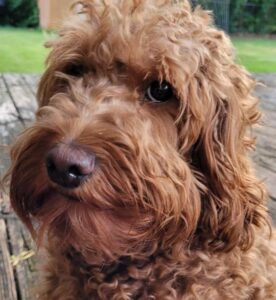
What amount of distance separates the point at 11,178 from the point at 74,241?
0.98 feet

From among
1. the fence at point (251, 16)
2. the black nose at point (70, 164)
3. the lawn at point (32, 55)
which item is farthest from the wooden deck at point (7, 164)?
the fence at point (251, 16)

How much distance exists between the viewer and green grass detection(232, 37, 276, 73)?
13106mm

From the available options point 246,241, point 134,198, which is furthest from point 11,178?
point 246,241

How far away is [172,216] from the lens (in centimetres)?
218

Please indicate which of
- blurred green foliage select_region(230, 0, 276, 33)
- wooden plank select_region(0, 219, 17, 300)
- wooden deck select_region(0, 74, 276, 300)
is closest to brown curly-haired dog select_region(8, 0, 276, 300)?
wooden plank select_region(0, 219, 17, 300)

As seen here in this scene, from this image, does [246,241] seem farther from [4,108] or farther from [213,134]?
[4,108]

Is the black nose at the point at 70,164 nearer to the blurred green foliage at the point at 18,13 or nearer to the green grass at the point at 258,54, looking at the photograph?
the green grass at the point at 258,54

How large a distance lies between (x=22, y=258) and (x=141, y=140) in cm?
159

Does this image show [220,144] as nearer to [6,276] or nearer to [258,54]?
[6,276]

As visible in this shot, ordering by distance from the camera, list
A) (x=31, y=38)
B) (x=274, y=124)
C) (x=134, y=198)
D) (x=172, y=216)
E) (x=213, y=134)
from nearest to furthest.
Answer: (x=134, y=198)
(x=172, y=216)
(x=213, y=134)
(x=274, y=124)
(x=31, y=38)

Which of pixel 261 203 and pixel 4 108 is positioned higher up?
pixel 261 203

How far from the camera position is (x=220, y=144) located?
2.35 metres

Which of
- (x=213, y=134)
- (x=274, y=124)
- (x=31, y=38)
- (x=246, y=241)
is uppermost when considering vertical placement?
(x=213, y=134)

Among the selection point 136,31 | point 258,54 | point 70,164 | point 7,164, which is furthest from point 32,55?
point 70,164
